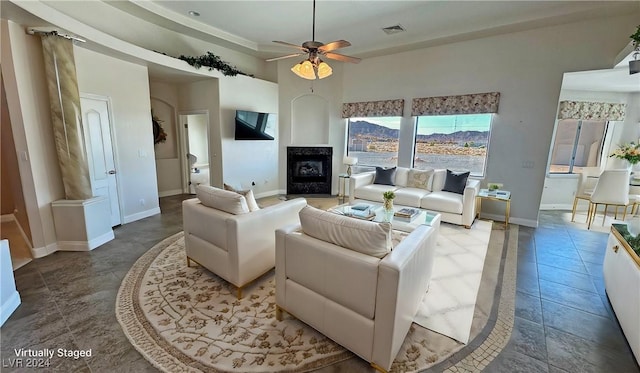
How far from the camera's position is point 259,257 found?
105 inches

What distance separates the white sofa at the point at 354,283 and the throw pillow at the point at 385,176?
11.9ft

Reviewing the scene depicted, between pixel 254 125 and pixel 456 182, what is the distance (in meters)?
4.35

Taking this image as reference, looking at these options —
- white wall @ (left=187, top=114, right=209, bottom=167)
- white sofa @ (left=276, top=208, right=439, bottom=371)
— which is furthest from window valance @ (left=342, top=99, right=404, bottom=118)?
white sofa @ (left=276, top=208, right=439, bottom=371)

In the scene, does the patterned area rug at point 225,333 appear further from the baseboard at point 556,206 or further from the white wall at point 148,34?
the baseboard at point 556,206

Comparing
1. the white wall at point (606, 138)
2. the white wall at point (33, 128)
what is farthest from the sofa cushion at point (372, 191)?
the white wall at point (33, 128)

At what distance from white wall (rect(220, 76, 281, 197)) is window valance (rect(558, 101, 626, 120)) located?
630cm

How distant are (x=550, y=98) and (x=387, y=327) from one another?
4.95 meters

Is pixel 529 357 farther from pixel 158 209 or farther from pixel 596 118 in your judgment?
pixel 596 118

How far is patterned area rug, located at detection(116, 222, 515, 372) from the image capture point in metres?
1.83

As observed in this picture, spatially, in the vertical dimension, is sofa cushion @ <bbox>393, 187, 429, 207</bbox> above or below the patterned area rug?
above

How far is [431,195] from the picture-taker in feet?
15.9

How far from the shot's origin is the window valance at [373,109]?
5840mm

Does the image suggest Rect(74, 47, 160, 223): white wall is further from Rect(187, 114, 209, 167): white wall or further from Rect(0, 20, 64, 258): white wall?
Rect(187, 114, 209, 167): white wall

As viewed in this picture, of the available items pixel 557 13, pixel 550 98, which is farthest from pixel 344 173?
pixel 557 13
